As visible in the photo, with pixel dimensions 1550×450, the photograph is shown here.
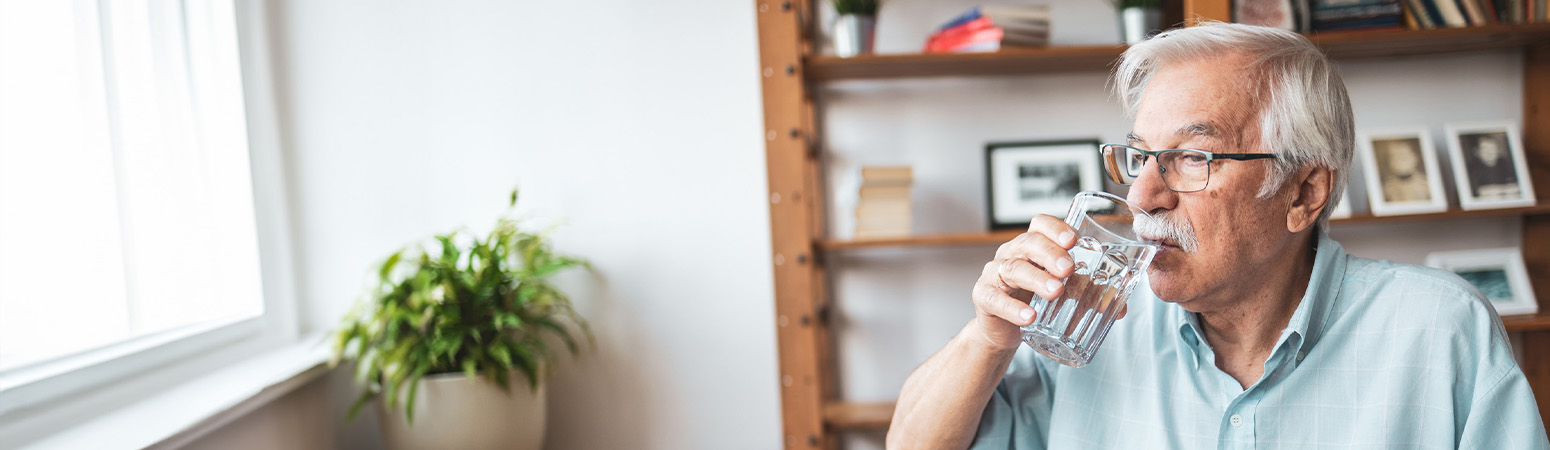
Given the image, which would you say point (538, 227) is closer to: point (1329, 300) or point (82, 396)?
point (82, 396)

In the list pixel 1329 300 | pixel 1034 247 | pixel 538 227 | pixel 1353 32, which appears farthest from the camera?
pixel 538 227

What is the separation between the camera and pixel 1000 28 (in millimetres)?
2123

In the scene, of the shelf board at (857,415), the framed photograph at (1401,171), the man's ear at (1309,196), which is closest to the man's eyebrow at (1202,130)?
the man's ear at (1309,196)

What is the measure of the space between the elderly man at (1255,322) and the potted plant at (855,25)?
1081mm

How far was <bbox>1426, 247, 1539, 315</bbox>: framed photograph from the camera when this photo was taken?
7.54 ft

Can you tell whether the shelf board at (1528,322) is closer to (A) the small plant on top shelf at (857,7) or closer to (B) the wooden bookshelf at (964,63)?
(B) the wooden bookshelf at (964,63)

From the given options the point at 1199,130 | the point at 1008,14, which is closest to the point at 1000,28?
the point at 1008,14

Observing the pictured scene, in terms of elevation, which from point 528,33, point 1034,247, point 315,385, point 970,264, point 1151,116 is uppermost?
point 528,33

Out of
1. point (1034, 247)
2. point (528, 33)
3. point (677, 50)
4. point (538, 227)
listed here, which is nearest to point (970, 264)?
point (677, 50)

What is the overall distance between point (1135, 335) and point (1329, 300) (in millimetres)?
228

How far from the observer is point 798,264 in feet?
7.07

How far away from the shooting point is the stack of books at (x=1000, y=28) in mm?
2129

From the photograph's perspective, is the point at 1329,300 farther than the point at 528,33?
No

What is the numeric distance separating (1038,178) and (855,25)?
66 cm
